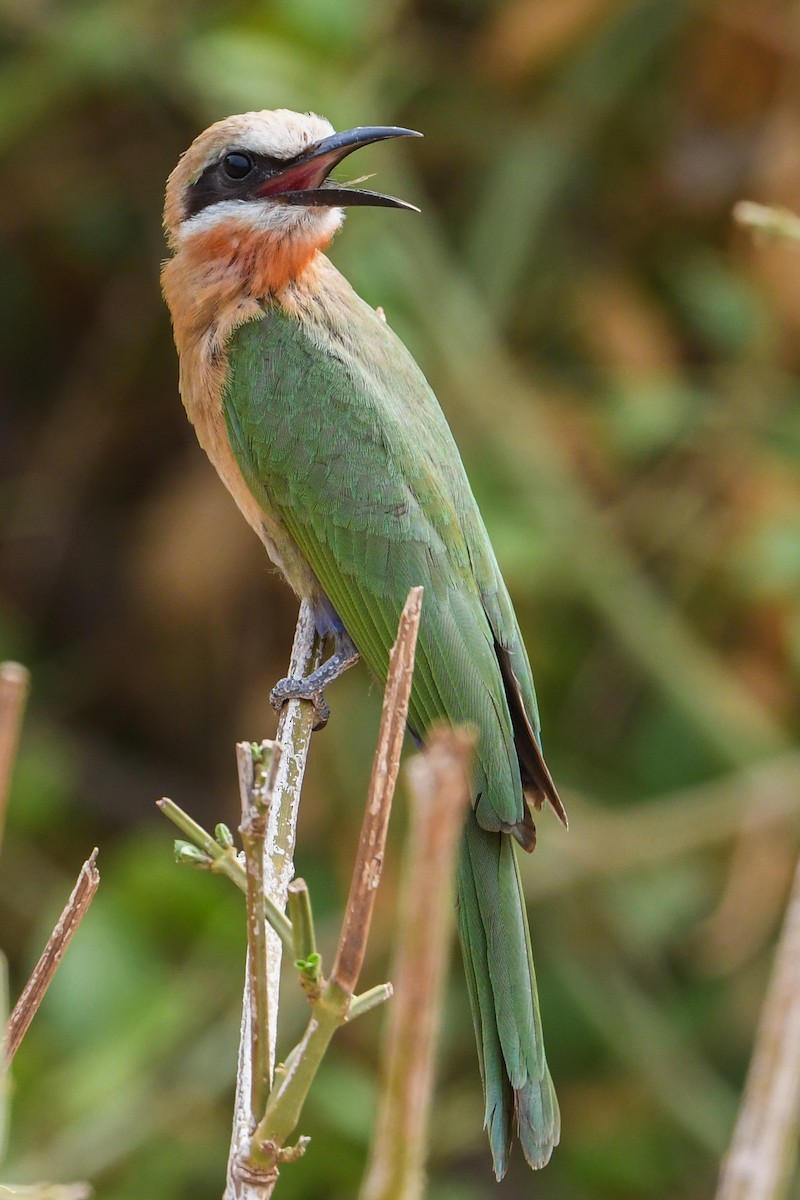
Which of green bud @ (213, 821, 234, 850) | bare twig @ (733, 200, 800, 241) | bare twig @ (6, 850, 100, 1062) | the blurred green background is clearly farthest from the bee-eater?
bare twig @ (6, 850, 100, 1062)

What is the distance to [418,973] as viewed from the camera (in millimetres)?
814

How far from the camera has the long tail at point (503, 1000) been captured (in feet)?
6.18

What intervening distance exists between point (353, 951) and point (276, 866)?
54cm

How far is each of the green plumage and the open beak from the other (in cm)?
17

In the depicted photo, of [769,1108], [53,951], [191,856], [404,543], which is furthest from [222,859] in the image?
[404,543]

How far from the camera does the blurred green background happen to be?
3.07 metres

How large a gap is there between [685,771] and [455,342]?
3.35 feet

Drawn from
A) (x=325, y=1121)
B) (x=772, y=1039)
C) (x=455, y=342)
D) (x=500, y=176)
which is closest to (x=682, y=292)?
(x=500, y=176)

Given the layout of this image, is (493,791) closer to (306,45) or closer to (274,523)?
(274,523)

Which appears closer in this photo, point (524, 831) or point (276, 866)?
point (276, 866)

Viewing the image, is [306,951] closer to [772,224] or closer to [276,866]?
[276,866]

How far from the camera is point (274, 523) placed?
2611 millimetres

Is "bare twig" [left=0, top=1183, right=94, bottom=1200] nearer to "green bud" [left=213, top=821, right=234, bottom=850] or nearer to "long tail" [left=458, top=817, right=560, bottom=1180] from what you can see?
"green bud" [left=213, top=821, right=234, bottom=850]

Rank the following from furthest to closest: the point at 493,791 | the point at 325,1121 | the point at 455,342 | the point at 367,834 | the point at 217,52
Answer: the point at 455,342
the point at 217,52
the point at 325,1121
the point at 493,791
the point at 367,834
